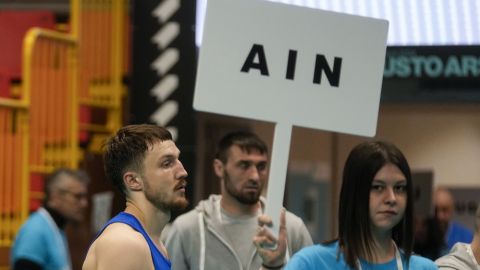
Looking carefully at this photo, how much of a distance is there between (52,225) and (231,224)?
5.27 ft

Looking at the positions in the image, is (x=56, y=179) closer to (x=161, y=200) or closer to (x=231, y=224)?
(x=231, y=224)

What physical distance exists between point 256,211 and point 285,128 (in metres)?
1.97

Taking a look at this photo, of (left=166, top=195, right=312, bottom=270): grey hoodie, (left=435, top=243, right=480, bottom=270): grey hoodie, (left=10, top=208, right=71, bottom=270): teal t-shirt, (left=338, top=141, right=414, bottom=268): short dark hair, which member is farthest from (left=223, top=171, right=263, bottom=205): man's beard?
(left=338, top=141, right=414, bottom=268): short dark hair

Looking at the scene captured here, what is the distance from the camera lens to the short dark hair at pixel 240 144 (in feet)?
22.9

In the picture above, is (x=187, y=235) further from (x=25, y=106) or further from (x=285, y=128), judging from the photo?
(x=25, y=106)

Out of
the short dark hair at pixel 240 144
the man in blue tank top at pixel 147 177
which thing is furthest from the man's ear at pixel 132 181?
the short dark hair at pixel 240 144

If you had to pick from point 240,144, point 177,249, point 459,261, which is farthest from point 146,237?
point 240,144

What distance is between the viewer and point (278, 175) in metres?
4.82

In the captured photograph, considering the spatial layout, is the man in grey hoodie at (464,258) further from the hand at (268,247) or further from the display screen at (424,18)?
the display screen at (424,18)

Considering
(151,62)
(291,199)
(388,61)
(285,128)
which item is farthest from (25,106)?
(285,128)

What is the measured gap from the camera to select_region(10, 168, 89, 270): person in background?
25.3ft

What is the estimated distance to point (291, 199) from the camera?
10.8m

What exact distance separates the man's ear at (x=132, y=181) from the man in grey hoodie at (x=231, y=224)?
1.83 metres

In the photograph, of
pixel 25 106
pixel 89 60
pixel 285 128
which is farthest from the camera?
pixel 89 60
